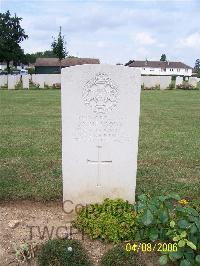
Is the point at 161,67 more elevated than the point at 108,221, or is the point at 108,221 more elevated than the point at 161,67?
the point at 161,67

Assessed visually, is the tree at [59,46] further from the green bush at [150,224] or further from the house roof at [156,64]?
the house roof at [156,64]

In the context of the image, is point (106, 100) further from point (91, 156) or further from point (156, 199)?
point (156, 199)

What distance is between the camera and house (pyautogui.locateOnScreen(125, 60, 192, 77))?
300 ft

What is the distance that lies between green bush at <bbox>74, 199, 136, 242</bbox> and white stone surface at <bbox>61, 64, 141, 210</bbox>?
25 centimetres

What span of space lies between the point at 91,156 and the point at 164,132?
18.6 ft

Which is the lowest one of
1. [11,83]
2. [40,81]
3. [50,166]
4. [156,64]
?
[50,166]

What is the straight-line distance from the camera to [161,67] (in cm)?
9544

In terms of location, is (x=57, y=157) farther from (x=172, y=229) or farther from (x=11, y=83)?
(x=11, y=83)

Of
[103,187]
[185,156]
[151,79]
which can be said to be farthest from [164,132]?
[151,79]

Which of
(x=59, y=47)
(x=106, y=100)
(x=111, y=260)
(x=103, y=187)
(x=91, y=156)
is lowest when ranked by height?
(x=111, y=260)

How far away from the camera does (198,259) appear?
11.3 ft

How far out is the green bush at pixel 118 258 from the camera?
361cm

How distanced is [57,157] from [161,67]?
3591 inches
